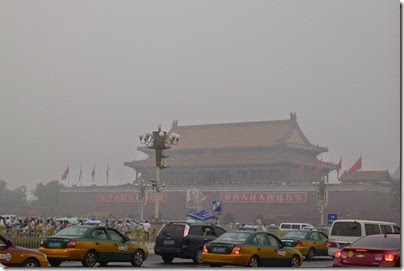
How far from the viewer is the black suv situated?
1533 centimetres

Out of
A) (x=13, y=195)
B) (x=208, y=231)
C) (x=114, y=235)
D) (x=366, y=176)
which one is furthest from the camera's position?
(x=13, y=195)

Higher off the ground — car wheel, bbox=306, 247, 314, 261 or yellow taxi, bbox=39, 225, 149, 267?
yellow taxi, bbox=39, 225, 149, 267

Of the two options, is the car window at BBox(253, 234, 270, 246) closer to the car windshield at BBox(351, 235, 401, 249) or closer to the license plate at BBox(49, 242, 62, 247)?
the car windshield at BBox(351, 235, 401, 249)

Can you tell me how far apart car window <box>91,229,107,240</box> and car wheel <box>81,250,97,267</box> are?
0.30m

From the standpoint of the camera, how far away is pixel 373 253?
1055 cm

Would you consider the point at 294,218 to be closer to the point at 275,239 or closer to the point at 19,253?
the point at 275,239

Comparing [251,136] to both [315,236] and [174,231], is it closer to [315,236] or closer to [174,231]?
[315,236]

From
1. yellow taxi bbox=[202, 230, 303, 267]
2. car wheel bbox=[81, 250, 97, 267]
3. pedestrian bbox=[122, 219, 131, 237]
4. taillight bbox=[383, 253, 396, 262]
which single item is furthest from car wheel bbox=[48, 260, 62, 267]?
pedestrian bbox=[122, 219, 131, 237]

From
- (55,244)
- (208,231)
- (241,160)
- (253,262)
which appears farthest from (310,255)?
(241,160)

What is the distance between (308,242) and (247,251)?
5999 mm

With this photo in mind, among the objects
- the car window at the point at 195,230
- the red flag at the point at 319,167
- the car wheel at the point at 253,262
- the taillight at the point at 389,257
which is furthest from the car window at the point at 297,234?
the red flag at the point at 319,167

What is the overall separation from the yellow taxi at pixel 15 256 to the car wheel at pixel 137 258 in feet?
10.4

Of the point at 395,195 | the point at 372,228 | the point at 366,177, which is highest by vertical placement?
the point at 366,177

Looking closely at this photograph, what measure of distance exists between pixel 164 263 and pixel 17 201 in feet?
224
